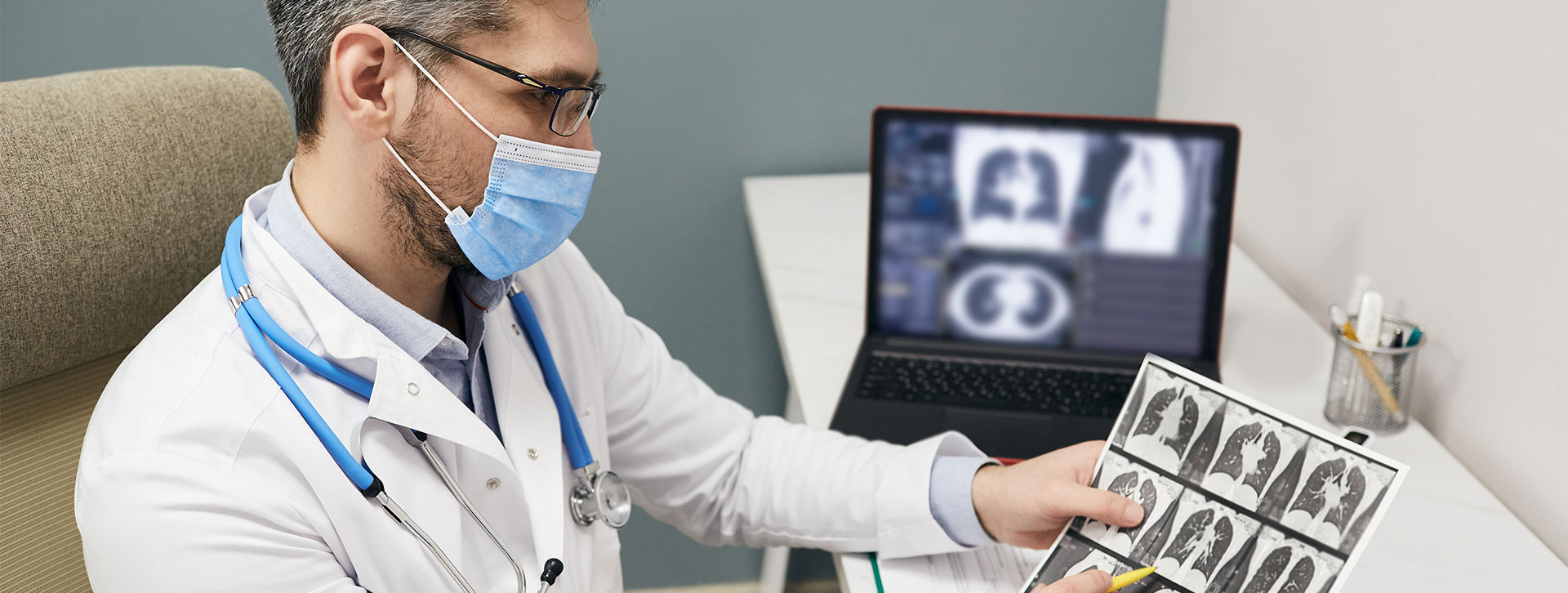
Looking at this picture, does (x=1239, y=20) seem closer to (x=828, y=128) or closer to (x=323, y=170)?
(x=828, y=128)

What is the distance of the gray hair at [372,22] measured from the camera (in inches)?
33.1

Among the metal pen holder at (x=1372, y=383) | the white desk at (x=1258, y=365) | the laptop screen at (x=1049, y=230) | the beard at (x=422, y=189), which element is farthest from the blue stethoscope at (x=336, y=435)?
the metal pen holder at (x=1372, y=383)

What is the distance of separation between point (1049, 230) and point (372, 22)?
2.62ft

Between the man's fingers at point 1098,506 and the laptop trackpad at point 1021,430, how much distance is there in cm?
23

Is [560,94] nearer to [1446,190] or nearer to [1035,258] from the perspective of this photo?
[1035,258]

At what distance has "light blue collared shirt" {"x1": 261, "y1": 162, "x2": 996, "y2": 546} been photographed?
2.84ft

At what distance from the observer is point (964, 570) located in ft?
3.20

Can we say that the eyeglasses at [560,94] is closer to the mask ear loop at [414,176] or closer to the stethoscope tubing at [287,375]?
the mask ear loop at [414,176]

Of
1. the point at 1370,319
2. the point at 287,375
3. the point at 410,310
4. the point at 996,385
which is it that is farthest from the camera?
the point at 996,385

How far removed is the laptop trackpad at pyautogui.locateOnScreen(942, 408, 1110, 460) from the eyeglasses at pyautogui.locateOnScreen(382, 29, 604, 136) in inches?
20.3

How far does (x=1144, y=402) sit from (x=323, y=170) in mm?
690

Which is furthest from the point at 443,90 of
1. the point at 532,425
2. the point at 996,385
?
the point at 996,385

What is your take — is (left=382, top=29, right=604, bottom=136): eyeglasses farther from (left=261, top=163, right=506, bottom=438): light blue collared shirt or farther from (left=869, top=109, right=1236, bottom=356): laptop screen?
(left=869, top=109, right=1236, bottom=356): laptop screen

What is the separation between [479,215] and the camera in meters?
0.91
